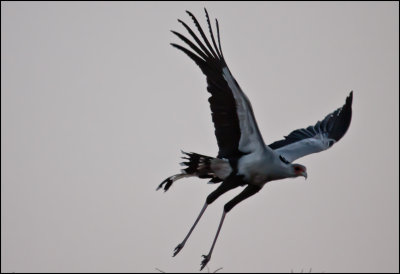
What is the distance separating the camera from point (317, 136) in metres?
12.0

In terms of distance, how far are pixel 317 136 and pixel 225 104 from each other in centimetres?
312

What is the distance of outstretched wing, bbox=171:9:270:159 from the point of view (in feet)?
29.0

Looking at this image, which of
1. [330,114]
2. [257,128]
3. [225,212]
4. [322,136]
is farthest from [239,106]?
[330,114]

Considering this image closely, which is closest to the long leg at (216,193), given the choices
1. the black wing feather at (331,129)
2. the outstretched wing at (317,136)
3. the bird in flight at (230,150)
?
the bird in flight at (230,150)

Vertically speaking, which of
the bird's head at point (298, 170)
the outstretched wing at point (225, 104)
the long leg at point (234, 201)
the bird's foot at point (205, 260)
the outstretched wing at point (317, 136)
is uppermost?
the outstretched wing at point (225, 104)

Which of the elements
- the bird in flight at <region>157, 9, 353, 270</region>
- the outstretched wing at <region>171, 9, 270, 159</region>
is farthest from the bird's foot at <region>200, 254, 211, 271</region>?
the outstretched wing at <region>171, 9, 270, 159</region>

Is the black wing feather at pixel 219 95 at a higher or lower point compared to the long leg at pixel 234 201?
higher

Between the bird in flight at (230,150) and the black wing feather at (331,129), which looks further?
the black wing feather at (331,129)

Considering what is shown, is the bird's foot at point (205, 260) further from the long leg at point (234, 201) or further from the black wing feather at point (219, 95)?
the black wing feather at point (219, 95)

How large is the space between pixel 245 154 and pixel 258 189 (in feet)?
2.03

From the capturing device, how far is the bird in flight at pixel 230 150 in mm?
8883

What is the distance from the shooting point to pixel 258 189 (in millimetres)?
10172

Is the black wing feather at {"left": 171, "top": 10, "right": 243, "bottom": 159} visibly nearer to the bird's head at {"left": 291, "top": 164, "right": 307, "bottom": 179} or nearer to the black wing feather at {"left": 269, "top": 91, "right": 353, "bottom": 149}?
the bird's head at {"left": 291, "top": 164, "right": 307, "bottom": 179}

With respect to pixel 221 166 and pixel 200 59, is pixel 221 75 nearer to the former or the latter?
pixel 200 59
